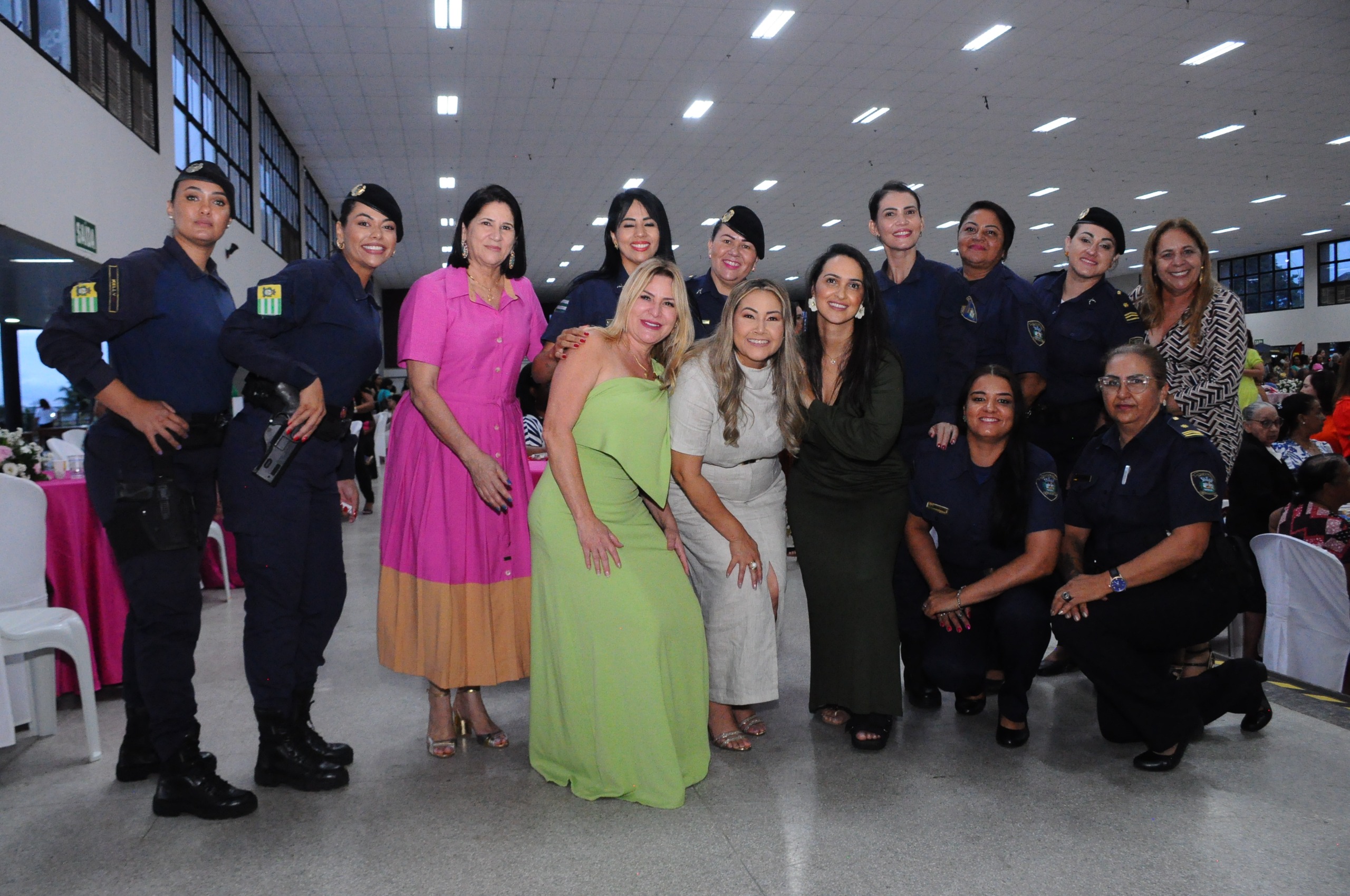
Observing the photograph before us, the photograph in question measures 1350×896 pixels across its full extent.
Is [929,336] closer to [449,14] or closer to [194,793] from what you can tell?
[194,793]

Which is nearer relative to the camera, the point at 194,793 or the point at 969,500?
the point at 194,793

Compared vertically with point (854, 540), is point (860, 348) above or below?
above

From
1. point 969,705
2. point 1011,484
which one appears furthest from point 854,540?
point 969,705

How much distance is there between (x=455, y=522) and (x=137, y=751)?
1074mm

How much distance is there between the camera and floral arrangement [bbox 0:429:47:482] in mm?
3420

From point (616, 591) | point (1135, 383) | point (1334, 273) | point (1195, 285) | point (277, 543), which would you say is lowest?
point (616, 591)

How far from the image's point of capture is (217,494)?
2.55 metres

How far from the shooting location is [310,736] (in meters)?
2.55

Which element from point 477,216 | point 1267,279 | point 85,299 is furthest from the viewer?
point 1267,279

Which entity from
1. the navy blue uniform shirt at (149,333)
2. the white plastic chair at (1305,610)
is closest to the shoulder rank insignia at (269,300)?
the navy blue uniform shirt at (149,333)

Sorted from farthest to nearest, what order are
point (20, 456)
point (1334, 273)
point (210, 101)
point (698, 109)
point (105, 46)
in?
point (1334, 273) → point (698, 109) → point (210, 101) → point (105, 46) → point (20, 456)

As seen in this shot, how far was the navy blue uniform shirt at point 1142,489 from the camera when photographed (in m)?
2.65

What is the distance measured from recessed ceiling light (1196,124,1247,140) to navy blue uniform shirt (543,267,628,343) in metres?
12.3

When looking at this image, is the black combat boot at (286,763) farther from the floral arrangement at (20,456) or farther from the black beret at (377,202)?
the floral arrangement at (20,456)
